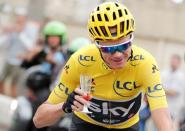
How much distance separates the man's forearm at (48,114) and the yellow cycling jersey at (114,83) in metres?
0.09

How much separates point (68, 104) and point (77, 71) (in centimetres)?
48

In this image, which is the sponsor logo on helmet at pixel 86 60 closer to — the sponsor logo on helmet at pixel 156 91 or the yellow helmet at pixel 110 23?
the yellow helmet at pixel 110 23

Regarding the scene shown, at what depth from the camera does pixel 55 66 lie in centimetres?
842

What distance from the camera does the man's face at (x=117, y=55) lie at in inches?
184

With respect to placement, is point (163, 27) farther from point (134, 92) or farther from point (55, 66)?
point (134, 92)

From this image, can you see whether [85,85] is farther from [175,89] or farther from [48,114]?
[175,89]

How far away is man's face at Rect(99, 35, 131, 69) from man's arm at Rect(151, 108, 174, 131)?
44 cm

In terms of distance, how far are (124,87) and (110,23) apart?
632 mm

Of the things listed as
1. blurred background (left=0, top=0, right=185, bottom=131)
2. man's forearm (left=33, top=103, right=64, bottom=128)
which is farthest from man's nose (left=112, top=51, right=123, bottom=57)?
blurred background (left=0, top=0, right=185, bottom=131)

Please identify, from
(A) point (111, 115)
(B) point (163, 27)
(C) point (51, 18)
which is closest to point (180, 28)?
(B) point (163, 27)

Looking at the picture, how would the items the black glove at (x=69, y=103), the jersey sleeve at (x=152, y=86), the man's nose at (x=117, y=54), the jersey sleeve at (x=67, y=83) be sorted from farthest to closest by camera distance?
the jersey sleeve at (x=67, y=83), the jersey sleeve at (x=152, y=86), the man's nose at (x=117, y=54), the black glove at (x=69, y=103)

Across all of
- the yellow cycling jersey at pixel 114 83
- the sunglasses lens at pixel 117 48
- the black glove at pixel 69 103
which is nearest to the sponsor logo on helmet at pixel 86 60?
the yellow cycling jersey at pixel 114 83

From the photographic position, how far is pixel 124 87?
510 cm

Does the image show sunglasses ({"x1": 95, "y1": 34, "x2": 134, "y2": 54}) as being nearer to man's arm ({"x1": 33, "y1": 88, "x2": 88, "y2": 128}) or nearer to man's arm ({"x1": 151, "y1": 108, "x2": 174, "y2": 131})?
man's arm ({"x1": 33, "y1": 88, "x2": 88, "y2": 128})
